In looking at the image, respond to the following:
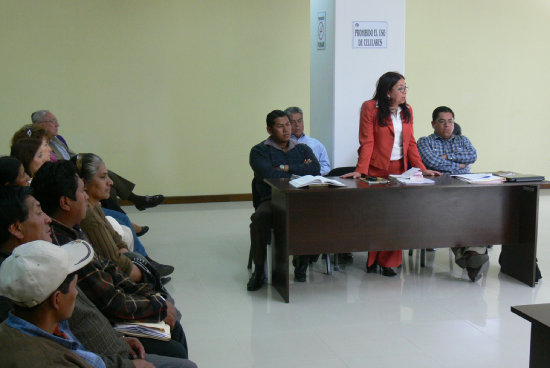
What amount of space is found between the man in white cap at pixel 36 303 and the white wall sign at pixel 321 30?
4496 millimetres

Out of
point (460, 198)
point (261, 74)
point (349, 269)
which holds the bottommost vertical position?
point (349, 269)

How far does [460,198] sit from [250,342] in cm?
192

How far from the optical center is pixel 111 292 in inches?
95.6

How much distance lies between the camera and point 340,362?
10.7 ft

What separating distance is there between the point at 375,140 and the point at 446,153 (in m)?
0.76

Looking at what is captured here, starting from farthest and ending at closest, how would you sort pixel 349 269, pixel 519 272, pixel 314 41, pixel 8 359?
pixel 314 41
pixel 349 269
pixel 519 272
pixel 8 359

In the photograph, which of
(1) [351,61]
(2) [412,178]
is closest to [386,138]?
(2) [412,178]

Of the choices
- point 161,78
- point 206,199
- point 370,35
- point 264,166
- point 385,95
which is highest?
point 370,35

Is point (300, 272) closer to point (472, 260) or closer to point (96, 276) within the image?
point (472, 260)

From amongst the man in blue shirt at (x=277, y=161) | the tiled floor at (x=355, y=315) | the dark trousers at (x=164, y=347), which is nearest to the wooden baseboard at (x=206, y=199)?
the tiled floor at (x=355, y=315)

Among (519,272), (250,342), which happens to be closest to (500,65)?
(519,272)

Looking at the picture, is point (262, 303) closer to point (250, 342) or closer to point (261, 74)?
point (250, 342)

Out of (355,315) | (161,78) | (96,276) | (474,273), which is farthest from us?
(161,78)

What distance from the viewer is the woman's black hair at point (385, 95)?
184 inches
